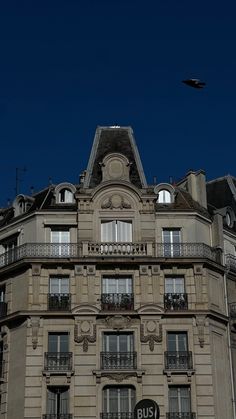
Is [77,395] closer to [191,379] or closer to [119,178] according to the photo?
[191,379]

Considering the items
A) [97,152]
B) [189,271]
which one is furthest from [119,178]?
[189,271]

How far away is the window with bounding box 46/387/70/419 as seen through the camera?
35188 millimetres

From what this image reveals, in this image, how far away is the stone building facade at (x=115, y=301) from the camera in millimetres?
35750

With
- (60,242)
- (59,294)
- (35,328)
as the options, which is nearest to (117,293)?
(59,294)

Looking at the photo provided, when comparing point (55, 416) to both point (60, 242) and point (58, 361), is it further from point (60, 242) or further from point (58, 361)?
point (60, 242)

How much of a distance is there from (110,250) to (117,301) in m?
2.44

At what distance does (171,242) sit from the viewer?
39250mm

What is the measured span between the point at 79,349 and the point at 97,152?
10.5 meters

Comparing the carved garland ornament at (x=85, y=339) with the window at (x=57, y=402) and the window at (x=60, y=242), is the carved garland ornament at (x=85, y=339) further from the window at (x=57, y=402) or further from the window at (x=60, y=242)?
the window at (x=60, y=242)

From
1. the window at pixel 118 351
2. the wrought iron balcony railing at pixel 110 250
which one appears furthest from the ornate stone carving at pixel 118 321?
the wrought iron balcony railing at pixel 110 250

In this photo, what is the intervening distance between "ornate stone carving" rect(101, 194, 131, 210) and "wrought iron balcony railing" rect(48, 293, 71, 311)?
4716mm

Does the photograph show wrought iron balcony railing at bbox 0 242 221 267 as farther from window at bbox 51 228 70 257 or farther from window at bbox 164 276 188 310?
window at bbox 164 276 188 310

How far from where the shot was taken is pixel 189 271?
38281mm

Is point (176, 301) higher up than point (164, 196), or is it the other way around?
point (164, 196)
